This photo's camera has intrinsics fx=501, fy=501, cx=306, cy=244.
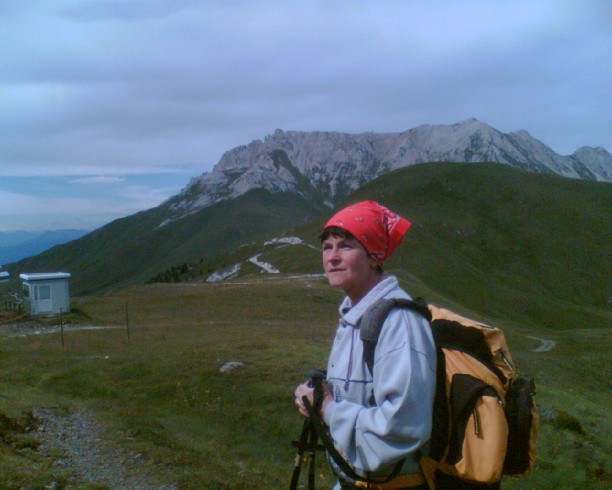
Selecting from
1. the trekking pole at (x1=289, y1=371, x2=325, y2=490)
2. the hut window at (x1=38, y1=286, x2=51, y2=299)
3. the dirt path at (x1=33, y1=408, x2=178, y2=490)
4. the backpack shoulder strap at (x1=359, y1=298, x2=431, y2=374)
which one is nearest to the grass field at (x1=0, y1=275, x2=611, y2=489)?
the dirt path at (x1=33, y1=408, x2=178, y2=490)

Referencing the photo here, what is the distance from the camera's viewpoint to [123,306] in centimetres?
4534

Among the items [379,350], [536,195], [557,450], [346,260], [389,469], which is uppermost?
[536,195]

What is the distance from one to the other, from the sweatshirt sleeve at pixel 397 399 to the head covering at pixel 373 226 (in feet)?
2.72

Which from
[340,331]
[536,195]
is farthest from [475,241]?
[340,331]

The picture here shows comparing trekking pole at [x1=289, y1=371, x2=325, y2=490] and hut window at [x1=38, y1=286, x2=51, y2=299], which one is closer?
trekking pole at [x1=289, y1=371, x2=325, y2=490]

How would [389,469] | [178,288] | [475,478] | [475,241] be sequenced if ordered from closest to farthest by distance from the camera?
[475,478] → [389,469] → [178,288] → [475,241]

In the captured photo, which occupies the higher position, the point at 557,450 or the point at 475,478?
the point at 475,478

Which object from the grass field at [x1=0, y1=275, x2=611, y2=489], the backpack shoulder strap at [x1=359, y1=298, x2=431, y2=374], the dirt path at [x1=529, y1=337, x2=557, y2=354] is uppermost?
the backpack shoulder strap at [x1=359, y1=298, x2=431, y2=374]

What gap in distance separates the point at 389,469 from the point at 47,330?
3597cm

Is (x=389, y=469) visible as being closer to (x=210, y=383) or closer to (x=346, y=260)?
(x=346, y=260)

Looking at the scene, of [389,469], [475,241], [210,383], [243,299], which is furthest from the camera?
[475,241]

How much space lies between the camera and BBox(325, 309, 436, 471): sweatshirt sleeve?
12.1 feet

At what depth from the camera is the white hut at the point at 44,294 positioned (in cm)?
3947

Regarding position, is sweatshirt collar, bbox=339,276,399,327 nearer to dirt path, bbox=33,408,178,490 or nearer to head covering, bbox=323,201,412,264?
head covering, bbox=323,201,412,264
